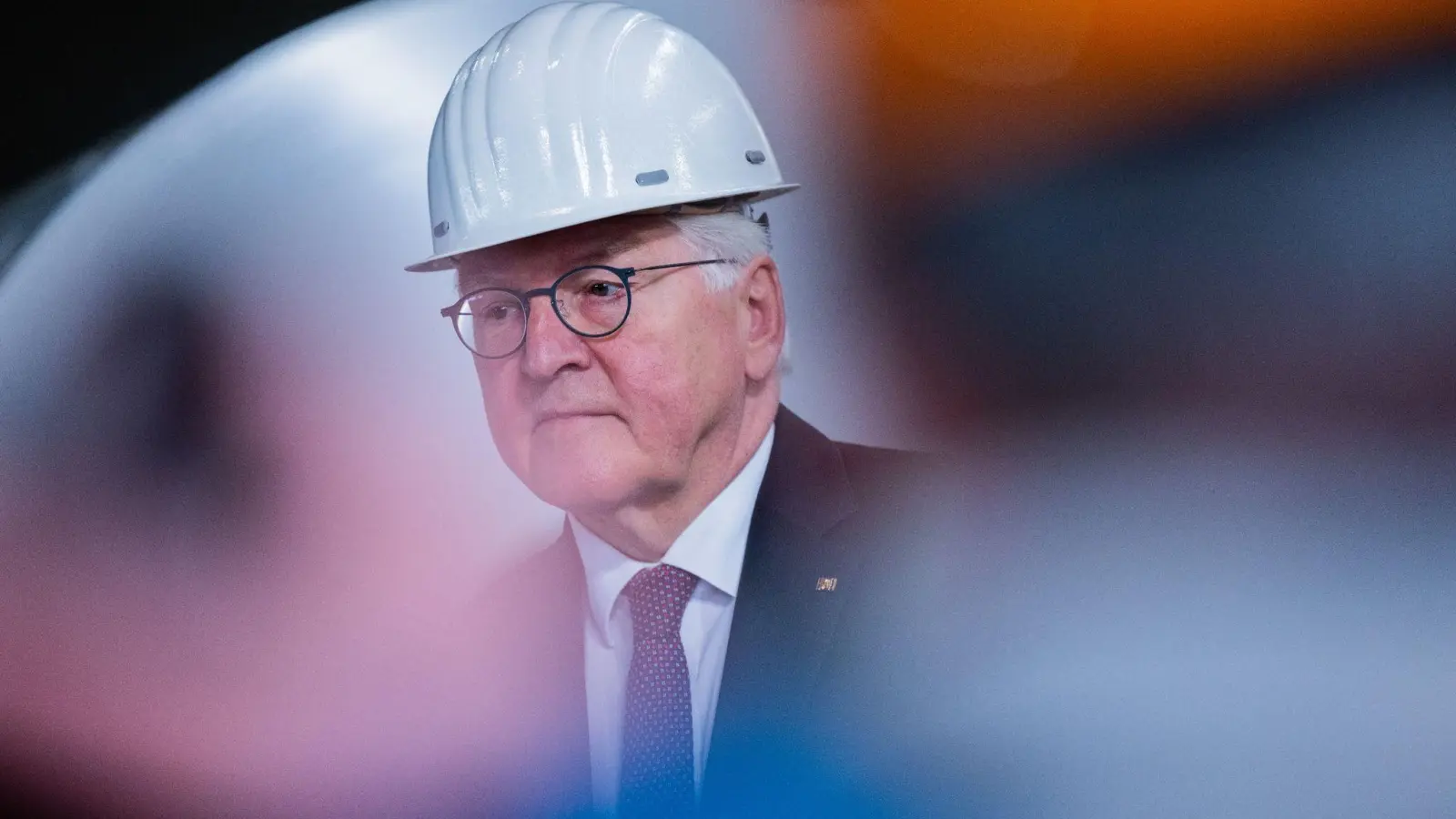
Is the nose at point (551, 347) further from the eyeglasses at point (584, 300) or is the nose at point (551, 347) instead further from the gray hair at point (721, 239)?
the gray hair at point (721, 239)

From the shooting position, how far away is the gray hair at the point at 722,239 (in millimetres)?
967

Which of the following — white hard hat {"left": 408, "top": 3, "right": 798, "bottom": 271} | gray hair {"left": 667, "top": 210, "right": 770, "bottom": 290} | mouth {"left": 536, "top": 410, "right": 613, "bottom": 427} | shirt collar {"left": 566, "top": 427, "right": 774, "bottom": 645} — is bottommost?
shirt collar {"left": 566, "top": 427, "right": 774, "bottom": 645}

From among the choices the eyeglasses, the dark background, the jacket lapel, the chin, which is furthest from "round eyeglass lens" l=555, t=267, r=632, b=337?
the dark background

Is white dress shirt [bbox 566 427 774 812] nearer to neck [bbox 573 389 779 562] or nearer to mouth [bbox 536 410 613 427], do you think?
neck [bbox 573 389 779 562]

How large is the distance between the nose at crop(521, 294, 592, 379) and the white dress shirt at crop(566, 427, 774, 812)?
0.19m

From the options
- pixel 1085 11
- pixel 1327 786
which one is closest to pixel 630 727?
pixel 1327 786

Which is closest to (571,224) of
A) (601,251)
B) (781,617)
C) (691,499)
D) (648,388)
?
(601,251)

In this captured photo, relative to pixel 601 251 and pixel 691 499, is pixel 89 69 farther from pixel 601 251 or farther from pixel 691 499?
pixel 691 499

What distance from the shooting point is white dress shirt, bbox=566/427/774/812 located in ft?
3.38

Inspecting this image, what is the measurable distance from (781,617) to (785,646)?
3 cm

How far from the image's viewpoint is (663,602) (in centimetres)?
103

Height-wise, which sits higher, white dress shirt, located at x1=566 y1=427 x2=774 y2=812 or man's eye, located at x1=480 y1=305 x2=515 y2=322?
man's eye, located at x1=480 y1=305 x2=515 y2=322

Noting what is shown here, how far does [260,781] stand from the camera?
1.21 metres

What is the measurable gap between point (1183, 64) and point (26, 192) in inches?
46.1
